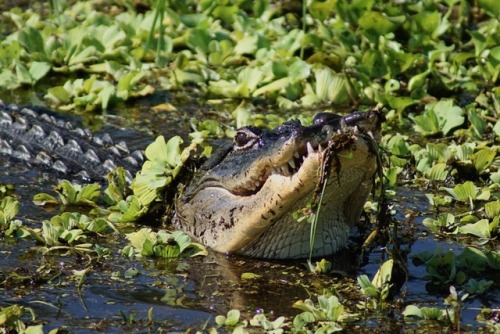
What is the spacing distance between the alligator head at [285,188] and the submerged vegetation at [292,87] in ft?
0.61

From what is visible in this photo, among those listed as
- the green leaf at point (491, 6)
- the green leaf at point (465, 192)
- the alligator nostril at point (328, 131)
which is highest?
the green leaf at point (491, 6)

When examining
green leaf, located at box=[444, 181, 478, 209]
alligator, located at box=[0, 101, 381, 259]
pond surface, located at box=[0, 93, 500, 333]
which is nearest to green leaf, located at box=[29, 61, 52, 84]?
alligator, located at box=[0, 101, 381, 259]

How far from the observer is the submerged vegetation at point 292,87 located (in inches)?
206

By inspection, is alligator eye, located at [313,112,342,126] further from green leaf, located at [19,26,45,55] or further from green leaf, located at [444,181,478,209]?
green leaf, located at [19,26,45,55]

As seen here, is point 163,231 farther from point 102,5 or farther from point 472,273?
point 102,5

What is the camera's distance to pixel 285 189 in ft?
15.5

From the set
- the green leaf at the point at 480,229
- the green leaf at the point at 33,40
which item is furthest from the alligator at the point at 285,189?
the green leaf at the point at 33,40

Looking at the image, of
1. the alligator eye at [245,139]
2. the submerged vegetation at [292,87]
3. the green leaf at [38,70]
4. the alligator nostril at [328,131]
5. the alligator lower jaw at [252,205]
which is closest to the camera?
the alligator nostril at [328,131]

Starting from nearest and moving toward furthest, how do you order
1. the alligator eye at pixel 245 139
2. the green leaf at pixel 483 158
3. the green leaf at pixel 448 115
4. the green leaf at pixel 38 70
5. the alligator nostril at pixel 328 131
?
1. the alligator nostril at pixel 328 131
2. the alligator eye at pixel 245 139
3. the green leaf at pixel 483 158
4. the green leaf at pixel 448 115
5. the green leaf at pixel 38 70

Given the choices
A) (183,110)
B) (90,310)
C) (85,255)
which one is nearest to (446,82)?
(183,110)

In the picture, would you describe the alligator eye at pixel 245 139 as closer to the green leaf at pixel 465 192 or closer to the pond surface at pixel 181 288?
the pond surface at pixel 181 288

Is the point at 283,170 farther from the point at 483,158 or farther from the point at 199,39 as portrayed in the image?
the point at 199,39

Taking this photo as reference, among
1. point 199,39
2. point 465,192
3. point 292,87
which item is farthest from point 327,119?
point 199,39

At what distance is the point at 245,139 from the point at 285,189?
530 millimetres
